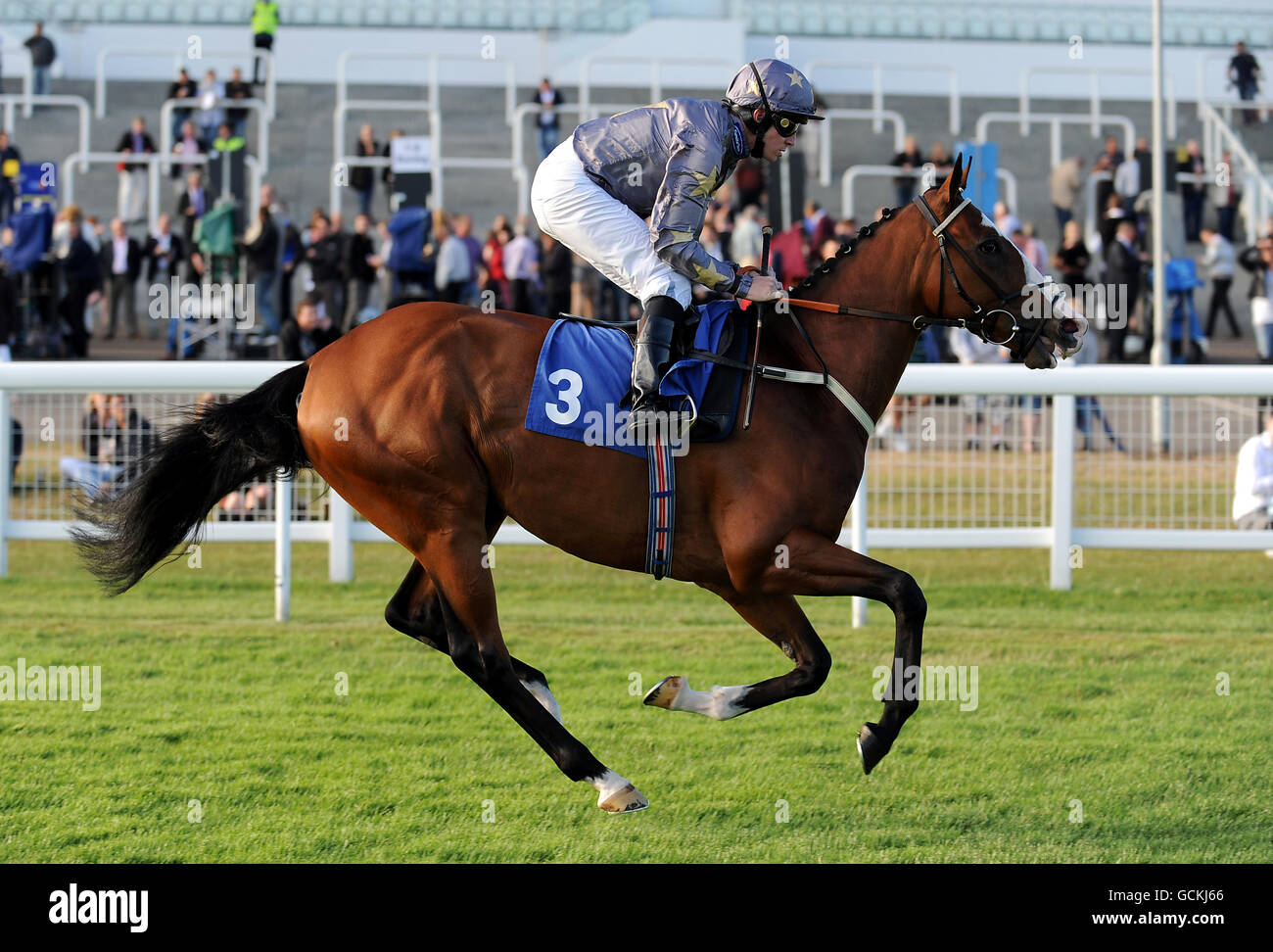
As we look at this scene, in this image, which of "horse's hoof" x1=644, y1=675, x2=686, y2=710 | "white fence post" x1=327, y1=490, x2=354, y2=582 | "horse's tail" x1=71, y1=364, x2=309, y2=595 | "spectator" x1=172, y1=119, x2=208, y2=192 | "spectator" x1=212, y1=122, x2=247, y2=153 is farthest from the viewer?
"spectator" x1=172, y1=119, x2=208, y2=192

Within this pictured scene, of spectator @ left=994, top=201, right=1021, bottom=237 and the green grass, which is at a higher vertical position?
spectator @ left=994, top=201, right=1021, bottom=237

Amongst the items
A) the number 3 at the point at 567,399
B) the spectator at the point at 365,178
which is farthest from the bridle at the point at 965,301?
the spectator at the point at 365,178

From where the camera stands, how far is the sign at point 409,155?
14.5 m

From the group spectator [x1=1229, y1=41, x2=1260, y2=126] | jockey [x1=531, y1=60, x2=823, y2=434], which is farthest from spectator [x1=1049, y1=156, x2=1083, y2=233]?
jockey [x1=531, y1=60, x2=823, y2=434]

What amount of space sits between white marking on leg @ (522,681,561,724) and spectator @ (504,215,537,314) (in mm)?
8446

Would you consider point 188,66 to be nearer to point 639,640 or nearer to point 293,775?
point 639,640

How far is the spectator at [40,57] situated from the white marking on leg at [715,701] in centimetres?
1775

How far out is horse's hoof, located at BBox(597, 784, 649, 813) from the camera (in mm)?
3982

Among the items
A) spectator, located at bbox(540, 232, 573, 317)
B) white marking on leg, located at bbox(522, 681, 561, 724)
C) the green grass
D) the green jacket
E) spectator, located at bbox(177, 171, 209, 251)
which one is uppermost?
the green jacket

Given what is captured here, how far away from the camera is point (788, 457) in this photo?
411 centimetres

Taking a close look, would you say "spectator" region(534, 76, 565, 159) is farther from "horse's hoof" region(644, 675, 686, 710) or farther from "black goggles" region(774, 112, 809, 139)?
"horse's hoof" region(644, 675, 686, 710)

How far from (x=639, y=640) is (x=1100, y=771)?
2394mm

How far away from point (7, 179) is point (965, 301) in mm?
12306

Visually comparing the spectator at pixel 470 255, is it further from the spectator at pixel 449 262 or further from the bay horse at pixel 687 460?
the bay horse at pixel 687 460
